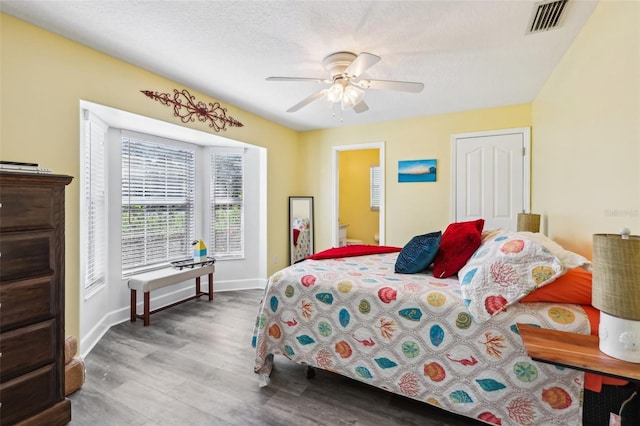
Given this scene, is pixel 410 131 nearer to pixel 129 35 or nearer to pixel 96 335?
pixel 129 35

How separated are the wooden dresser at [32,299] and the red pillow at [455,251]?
2.31m

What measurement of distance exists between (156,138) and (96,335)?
2165 millimetres

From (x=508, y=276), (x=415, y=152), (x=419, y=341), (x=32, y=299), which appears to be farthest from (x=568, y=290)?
(x=415, y=152)

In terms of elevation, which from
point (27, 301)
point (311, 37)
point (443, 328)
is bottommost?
point (443, 328)

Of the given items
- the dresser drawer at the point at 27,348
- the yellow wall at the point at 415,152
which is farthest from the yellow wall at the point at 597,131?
the dresser drawer at the point at 27,348

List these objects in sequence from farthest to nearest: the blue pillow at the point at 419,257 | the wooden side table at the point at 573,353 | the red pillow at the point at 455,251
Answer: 1. the blue pillow at the point at 419,257
2. the red pillow at the point at 455,251
3. the wooden side table at the point at 573,353

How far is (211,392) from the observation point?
1.93m

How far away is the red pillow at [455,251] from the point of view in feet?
6.55

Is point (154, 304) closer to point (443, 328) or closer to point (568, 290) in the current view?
point (443, 328)

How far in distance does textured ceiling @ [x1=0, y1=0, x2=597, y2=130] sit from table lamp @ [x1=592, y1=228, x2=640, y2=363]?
1.53 m

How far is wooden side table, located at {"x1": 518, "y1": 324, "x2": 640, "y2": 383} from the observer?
99 centimetres

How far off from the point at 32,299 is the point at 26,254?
238 millimetres

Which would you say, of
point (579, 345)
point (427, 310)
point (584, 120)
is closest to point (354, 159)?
point (584, 120)

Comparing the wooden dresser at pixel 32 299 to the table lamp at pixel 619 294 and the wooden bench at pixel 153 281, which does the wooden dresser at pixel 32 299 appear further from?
the table lamp at pixel 619 294
